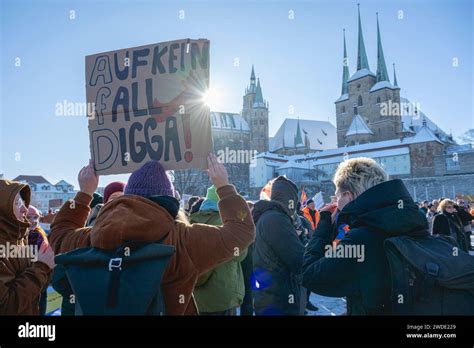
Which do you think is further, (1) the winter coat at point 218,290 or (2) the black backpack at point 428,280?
(1) the winter coat at point 218,290

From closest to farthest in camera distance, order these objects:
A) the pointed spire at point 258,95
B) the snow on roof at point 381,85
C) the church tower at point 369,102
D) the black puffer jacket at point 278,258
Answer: the black puffer jacket at point 278,258 → the church tower at point 369,102 → the snow on roof at point 381,85 → the pointed spire at point 258,95

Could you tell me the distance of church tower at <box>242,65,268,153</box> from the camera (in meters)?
82.8

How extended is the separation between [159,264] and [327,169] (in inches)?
2320

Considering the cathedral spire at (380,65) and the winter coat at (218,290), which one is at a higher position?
the cathedral spire at (380,65)

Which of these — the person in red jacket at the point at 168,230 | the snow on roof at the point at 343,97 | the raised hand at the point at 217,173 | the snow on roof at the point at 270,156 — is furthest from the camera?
the snow on roof at the point at 343,97

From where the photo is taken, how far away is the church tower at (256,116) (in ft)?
272

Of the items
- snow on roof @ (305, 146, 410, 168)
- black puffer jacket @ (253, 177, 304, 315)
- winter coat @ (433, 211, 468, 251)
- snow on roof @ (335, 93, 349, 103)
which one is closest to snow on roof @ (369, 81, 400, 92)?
snow on roof @ (335, 93, 349, 103)

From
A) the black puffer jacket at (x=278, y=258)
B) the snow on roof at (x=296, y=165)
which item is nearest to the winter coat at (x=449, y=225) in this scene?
the black puffer jacket at (x=278, y=258)

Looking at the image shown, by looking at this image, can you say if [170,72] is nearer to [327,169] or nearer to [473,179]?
[473,179]

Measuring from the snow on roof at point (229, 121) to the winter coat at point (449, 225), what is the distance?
2813 inches

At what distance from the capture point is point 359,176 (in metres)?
2.08

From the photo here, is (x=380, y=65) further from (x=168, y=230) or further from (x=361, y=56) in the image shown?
(x=168, y=230)

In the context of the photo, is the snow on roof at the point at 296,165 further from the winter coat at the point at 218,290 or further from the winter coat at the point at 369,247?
the winter coat at the point at 369,247
